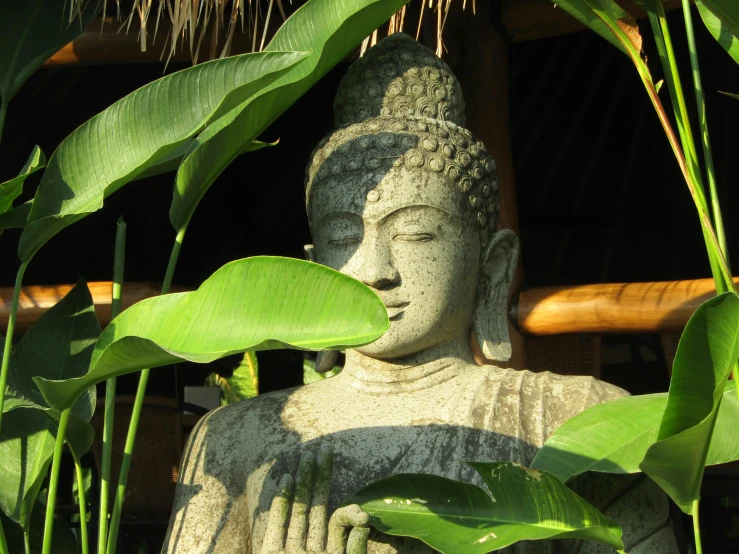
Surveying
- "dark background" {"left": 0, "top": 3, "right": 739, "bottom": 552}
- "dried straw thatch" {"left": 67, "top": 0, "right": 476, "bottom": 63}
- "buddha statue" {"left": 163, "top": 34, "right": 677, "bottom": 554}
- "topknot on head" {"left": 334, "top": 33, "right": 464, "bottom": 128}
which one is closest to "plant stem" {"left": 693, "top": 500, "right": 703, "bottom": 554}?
"buddha statue" {"left": 163, "top": 34, "right": 677, "bottom": 554}

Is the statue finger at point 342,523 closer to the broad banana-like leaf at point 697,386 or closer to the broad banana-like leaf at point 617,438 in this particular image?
the broad banana-like leaf at point 617,438

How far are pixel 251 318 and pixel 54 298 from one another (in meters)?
1.73

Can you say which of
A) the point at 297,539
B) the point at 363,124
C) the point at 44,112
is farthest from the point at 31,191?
the point at 297,539

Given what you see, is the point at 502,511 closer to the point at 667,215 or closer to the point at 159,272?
the point at 159,272

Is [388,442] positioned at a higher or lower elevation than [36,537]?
higher

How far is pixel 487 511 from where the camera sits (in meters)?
2.33

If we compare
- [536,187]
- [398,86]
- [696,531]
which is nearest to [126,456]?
[398,86]

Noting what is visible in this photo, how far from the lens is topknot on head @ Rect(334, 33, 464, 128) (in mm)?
2916

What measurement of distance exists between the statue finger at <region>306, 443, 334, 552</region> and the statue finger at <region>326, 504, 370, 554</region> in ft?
0.08

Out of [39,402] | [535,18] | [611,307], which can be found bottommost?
[39,402]

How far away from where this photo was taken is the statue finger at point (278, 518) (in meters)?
2.55

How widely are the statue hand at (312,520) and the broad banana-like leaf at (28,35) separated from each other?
1.14 m

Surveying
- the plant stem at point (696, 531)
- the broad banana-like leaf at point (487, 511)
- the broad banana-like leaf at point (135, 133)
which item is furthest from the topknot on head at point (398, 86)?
the plant stem at point (696, 531)

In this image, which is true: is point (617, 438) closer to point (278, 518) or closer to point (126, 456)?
point (278, 518)
